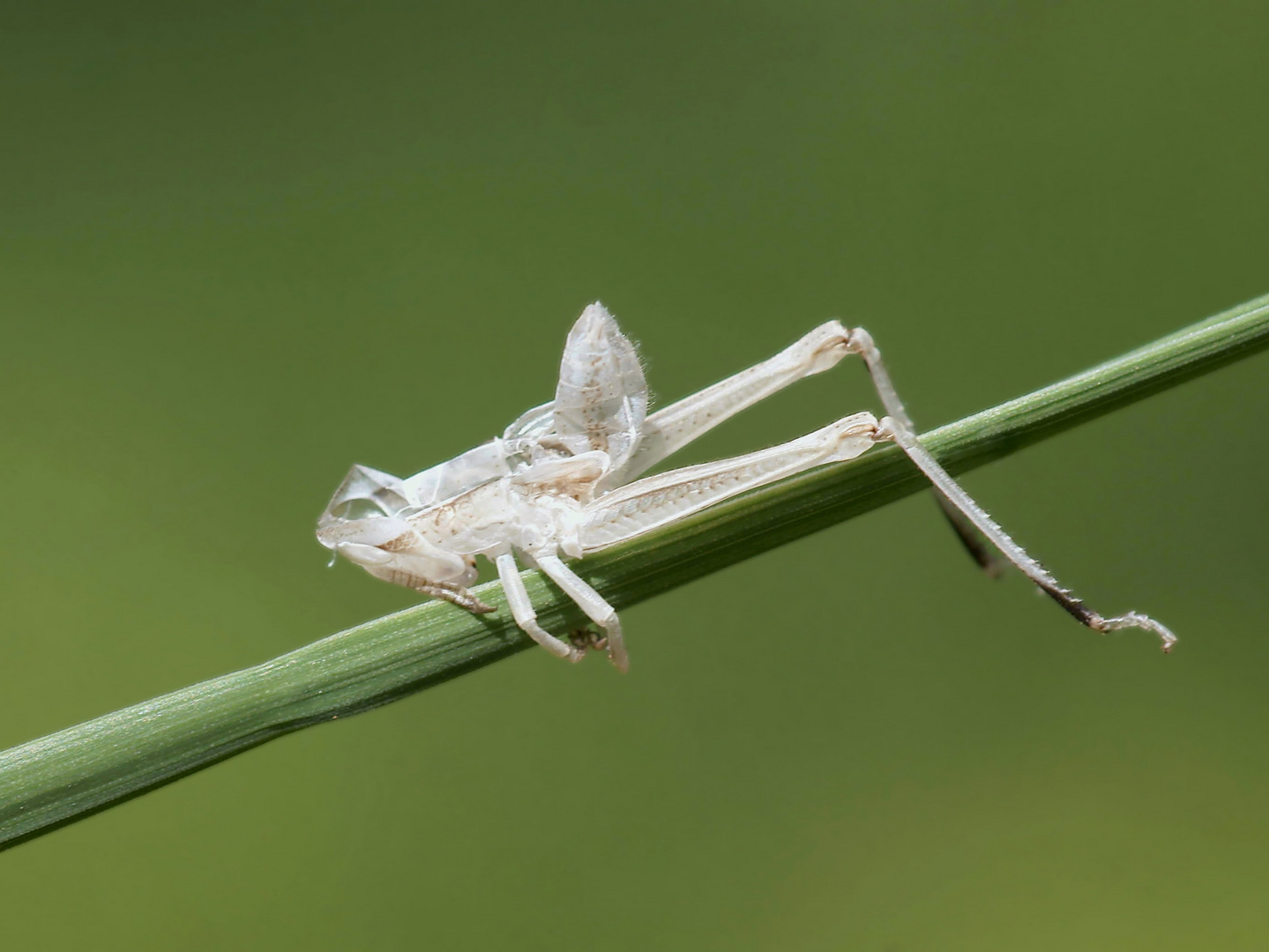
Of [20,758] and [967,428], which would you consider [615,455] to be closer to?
[967,428]

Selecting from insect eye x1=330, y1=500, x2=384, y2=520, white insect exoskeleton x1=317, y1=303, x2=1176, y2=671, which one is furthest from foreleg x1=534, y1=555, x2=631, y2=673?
insect eye x1=330, y1=500, x2=384, y2=520

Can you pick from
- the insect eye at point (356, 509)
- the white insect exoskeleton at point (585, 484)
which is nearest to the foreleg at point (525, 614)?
the white insect exoskeleton at point (585, 484)

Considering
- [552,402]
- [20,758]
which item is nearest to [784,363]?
[552,402]

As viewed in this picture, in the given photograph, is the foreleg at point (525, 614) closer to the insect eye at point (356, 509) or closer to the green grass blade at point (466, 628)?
the green grass blade at point (466, 628)

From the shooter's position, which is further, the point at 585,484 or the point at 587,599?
the point at 585,484

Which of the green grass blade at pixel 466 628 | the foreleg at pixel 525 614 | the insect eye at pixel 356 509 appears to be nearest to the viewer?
the green grass blade at pixel 466 628

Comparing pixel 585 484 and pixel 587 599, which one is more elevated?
pixel 585 484

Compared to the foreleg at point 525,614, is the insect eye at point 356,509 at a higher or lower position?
higher

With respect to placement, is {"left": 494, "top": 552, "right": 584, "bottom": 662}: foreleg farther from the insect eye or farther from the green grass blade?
the insect eye

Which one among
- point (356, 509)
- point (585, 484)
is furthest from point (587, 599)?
point (356, 509)

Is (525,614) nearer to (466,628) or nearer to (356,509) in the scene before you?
(466,628)
